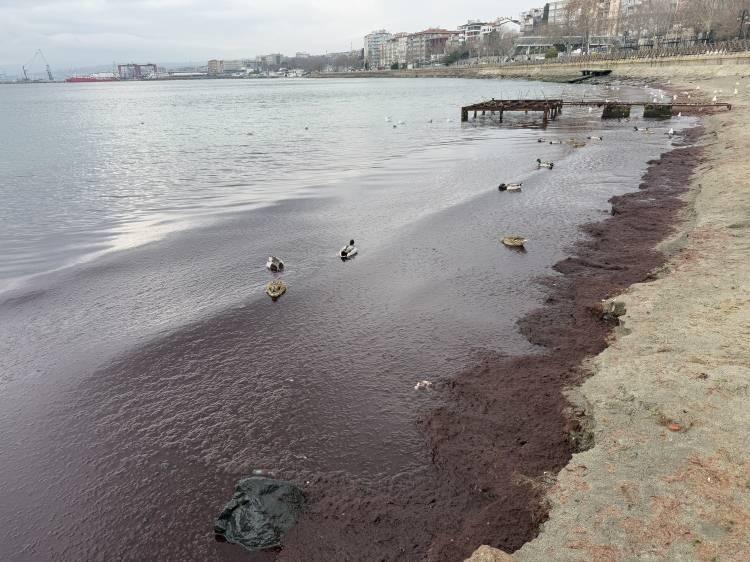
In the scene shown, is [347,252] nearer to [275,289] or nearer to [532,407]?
[275,289]

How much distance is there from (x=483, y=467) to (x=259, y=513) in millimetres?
3439

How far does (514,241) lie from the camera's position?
18172 millimetres

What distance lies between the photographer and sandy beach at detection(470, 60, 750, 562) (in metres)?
5.55

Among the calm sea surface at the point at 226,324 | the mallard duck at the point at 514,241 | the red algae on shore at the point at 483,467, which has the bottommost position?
the calm sea surface at the point at 226,324

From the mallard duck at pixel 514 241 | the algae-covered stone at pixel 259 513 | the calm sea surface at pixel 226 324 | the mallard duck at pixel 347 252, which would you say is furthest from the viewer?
the mallard duck at pixel 514 241

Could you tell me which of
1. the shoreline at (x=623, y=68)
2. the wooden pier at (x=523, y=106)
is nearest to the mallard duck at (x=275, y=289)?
the wooden pier at (x=523, y=106)

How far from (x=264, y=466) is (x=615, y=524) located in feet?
17.6

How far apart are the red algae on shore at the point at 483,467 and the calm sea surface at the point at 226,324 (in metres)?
0.48

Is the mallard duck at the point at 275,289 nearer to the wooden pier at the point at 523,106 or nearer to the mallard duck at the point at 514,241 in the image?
the mallard duck at the point at 514,241

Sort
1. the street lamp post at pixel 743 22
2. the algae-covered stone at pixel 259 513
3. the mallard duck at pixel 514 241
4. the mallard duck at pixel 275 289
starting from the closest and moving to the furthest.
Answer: the algae-covered stone at pixel 259 513 → the mallard duck at pixel 275 289 → the mallard duck at pixel 514 241 → the street lamp post at pixel 743 22

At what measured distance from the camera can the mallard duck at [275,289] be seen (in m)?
15.1

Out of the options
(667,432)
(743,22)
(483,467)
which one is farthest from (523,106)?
(743,22)

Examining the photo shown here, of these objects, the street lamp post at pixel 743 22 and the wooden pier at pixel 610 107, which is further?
the street lamp post at pixel 743 22

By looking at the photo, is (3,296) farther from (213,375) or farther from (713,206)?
(713,206)
